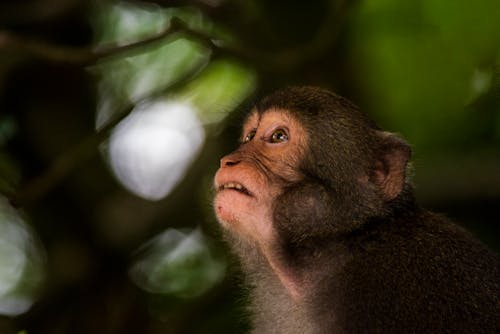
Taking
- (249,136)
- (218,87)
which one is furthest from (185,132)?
(249,136)

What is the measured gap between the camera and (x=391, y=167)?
6.38m

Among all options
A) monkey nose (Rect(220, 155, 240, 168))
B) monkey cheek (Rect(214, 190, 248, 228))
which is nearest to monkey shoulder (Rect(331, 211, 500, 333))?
monkey cheek (Rect(214, 190, 248, 228))

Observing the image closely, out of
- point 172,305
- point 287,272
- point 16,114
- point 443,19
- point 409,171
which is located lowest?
point 172,305

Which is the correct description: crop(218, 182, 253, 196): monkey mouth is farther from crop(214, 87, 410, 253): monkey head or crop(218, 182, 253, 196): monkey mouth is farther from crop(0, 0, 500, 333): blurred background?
crop(0, 0, 500, 333): blurred background

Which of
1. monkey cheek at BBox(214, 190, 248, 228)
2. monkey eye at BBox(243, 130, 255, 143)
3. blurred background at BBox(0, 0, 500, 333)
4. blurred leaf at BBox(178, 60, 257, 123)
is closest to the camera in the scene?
monkey cheek at BBox(214, 190, 248, 228)

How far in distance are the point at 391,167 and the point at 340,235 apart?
1.54ft

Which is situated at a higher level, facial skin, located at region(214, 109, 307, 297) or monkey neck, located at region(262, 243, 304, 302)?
facial skin, located at region(214, 109, 307, 297)

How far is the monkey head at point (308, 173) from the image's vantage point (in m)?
6.14

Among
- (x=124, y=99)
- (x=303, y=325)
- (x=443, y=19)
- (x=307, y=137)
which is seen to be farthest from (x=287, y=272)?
(x=124, y=99)

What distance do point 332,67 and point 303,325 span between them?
110 inches

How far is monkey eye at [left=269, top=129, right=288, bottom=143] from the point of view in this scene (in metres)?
6.44

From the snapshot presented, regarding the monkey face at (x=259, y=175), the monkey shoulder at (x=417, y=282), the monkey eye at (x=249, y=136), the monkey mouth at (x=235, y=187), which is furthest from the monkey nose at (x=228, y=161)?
the monkey shoulder at (x=417, y=282)

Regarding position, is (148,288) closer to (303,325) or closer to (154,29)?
(154,29)

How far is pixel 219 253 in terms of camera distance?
8773 mm
